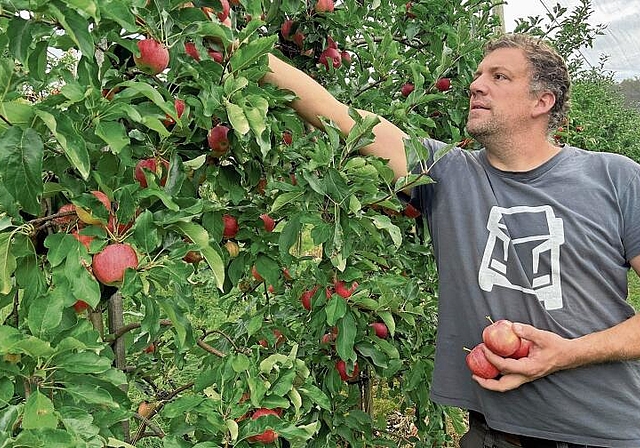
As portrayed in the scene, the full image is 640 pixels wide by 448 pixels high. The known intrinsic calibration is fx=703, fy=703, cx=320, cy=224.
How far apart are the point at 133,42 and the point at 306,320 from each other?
1.10 metres

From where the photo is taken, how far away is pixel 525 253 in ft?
6.17

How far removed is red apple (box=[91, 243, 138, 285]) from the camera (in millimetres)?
1192

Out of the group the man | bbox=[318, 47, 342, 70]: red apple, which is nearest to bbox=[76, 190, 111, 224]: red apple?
the man

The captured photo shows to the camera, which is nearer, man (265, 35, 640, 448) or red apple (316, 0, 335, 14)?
man (265, 35, 640, 448)

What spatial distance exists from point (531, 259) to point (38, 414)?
132 centimetres

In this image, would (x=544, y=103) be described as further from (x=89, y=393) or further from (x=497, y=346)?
(x=89, y=393)

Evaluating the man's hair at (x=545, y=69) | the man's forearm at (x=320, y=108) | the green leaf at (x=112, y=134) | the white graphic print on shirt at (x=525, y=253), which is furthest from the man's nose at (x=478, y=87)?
the green leaf at (x=112, y=134)

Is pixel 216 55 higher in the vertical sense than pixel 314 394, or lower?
higher

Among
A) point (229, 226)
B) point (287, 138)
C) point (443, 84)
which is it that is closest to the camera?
point (229, 226)

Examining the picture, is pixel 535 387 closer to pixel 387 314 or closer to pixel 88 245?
pixel 387 314

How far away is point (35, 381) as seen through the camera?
1062 millimetres

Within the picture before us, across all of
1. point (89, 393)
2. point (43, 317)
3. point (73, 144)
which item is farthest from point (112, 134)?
point (89, 393)

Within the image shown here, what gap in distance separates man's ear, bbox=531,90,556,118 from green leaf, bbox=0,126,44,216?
1.49 meters

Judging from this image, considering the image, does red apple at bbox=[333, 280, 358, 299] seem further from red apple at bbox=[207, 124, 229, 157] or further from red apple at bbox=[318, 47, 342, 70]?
red apple at bbox=[318, 47, 342, 70]
